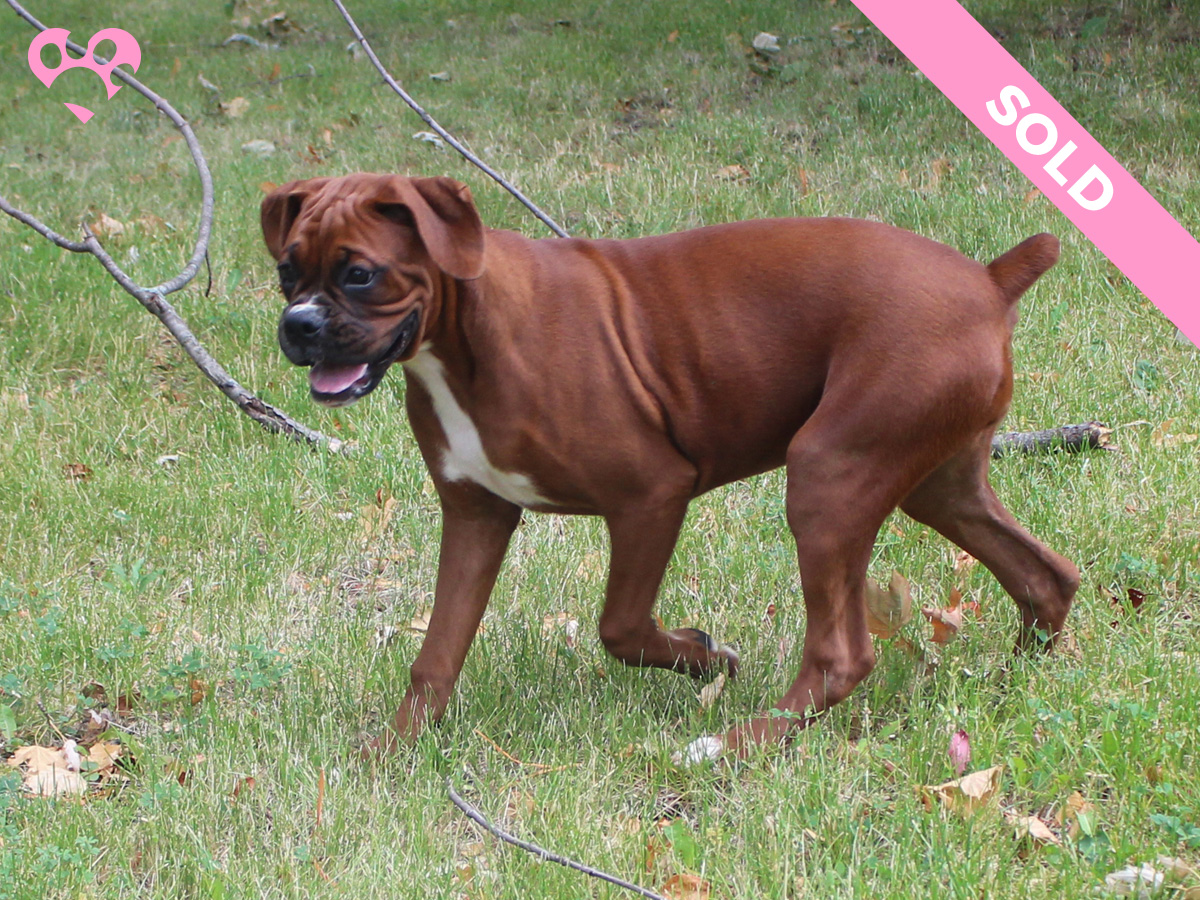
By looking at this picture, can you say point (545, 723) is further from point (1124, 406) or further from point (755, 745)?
point (1124, 406)

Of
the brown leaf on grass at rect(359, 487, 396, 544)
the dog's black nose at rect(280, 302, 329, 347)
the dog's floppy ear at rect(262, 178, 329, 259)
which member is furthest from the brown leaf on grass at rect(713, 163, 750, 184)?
the dog's black nose at rect(280, 302, 329, 347)

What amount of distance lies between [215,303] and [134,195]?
2634 millimetres

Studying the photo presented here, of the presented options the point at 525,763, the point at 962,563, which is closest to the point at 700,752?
the point at 525,763

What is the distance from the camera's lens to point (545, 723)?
3566 millimetres

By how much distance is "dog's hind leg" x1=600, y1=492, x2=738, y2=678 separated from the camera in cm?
336

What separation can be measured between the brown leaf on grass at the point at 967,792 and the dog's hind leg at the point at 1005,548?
71 cm

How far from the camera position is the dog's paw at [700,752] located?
3.32 meters

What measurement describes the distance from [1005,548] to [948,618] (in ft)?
1.21

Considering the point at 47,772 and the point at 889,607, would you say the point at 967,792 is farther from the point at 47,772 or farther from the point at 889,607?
the point at 47,772

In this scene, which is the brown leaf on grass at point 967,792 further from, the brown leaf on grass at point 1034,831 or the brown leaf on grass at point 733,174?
the brown leaf on grass at point 733,174

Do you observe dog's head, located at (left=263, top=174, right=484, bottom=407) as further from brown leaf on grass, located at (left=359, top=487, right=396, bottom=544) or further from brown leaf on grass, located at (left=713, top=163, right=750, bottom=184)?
brown leaf on grass, located at (left=713, top=163, right=750, bottom=184)

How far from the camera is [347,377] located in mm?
3127

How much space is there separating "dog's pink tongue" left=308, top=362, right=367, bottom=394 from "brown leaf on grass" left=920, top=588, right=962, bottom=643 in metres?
1.85

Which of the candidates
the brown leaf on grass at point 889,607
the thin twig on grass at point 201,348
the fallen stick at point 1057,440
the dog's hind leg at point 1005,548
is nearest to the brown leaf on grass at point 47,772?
the thin twig on grass at point 201,348
